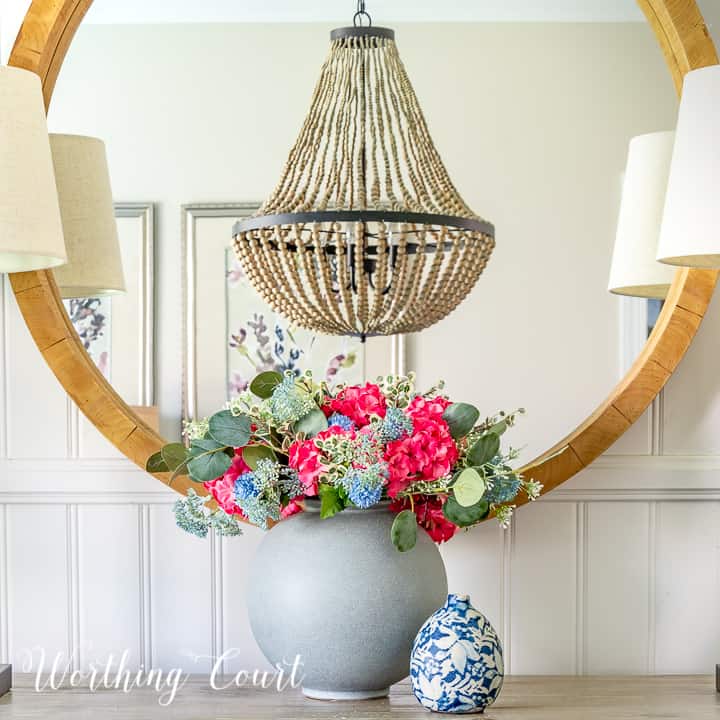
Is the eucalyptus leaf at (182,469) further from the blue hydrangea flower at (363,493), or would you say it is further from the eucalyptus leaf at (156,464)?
the blue hydrangea flower at (363,493)

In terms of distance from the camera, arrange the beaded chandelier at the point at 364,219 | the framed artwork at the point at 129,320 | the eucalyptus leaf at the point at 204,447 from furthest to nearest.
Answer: the framed artwork at the point at 129,320
the beaded chandelier at the point at 364,219
the eucalyptus leaf at the point at 204,447

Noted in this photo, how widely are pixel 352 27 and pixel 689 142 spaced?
54cm

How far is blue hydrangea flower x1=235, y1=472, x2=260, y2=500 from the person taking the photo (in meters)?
1.33

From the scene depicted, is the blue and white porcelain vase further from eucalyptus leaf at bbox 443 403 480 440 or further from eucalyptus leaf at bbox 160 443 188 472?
eucalyptus leaf at bbox 160 443 188 472

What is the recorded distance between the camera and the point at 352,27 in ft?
5.19

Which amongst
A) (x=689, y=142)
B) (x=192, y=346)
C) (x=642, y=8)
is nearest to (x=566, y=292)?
(x=689, y=142)

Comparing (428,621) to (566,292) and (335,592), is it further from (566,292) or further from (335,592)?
(566,292)

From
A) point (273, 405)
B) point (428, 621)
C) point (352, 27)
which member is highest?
point (352, 27)

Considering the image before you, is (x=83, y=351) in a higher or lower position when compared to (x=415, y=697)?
higher

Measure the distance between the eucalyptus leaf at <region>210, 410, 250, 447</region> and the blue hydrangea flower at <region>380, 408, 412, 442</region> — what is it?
0.18 meters

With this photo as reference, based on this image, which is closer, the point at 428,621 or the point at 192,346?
the point at 428,621

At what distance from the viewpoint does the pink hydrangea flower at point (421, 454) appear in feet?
4.25

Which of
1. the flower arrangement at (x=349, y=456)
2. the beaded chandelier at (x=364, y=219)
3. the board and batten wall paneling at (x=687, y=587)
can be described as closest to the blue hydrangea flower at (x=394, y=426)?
the flower arrangement at (x=349, y=456)

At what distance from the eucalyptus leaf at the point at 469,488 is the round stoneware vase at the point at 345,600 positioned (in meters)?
0.10
